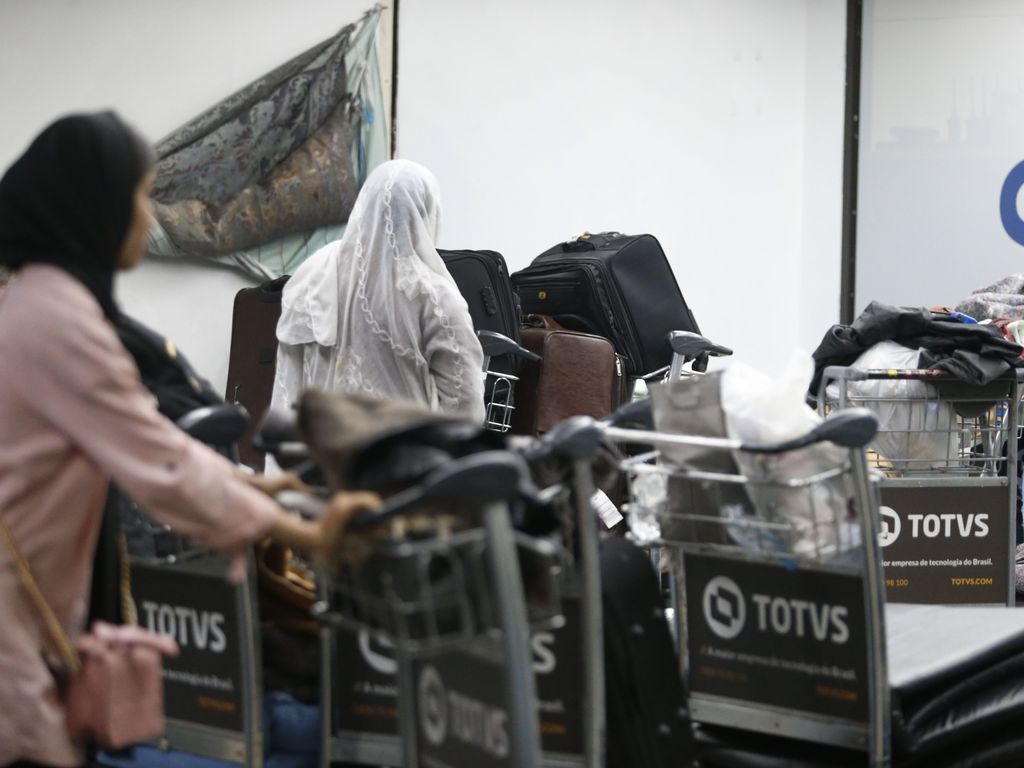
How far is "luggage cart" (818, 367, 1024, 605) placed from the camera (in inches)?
149

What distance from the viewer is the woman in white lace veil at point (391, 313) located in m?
3.81

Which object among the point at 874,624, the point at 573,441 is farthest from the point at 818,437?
the point at 573,441

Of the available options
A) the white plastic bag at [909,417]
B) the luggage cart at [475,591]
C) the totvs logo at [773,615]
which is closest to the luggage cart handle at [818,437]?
the totvs logo at [773,615]

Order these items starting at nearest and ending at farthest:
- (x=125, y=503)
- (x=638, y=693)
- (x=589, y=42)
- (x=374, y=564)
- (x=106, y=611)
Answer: (x=374, y=564) → (x=106, y=611) → (x=125, y=503) → (x=638, y=693) → (x=589, y=42)

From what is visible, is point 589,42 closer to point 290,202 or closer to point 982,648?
point 290,202

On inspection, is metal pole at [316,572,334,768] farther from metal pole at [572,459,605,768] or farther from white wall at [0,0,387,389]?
white wall at [0,0,387,389]

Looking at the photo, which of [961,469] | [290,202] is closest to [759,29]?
[290,202]

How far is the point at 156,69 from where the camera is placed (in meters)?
5.87

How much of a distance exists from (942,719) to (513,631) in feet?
3.99

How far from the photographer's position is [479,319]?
4.86m

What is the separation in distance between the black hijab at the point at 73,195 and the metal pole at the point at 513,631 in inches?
23.5

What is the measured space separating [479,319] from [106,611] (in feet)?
10.1

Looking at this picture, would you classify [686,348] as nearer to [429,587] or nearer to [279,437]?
[279,437]

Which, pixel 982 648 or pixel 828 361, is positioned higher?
pixel 828 361
